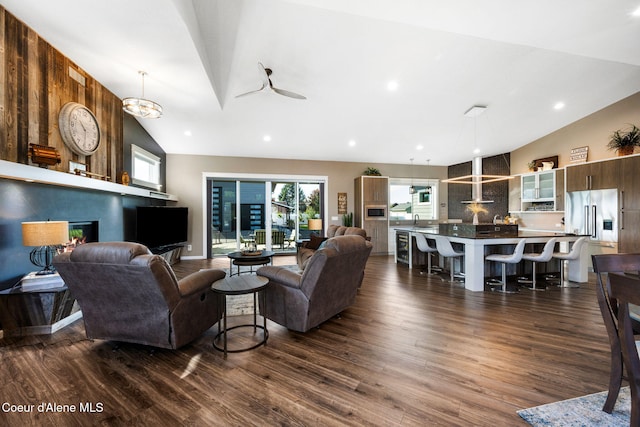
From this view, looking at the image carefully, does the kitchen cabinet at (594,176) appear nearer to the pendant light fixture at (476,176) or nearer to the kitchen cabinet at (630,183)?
the kitchen cabinet at (630,183)

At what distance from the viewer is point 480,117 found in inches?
230

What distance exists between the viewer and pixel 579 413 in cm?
166

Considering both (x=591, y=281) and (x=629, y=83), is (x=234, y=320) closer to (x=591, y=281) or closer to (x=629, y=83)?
Answer: (x=591, y=281)

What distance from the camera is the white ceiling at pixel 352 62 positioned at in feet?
9.11

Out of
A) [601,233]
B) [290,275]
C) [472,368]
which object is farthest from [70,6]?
[601,233]

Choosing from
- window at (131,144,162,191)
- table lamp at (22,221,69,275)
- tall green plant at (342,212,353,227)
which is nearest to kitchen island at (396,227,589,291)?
tall green plant at (342,212,353,227)

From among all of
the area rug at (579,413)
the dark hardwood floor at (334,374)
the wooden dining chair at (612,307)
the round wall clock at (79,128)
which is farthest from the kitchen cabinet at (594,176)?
the round wall clock at (79,128)

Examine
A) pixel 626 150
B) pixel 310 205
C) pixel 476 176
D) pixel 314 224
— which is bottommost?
pixel 314 224

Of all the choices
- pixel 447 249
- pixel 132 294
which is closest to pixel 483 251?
pixel 447 249

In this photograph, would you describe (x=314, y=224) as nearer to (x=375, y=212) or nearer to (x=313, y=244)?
(x=313, y=244)

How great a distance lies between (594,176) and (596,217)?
0.82 m

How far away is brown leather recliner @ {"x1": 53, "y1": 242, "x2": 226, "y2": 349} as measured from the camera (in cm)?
216

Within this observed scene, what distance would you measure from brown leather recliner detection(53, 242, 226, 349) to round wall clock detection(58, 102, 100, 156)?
218 cm

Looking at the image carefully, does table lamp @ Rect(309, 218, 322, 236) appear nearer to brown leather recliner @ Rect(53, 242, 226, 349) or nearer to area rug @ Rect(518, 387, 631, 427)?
brown leather recliner @ Rect(53, 242, 226, 349)
